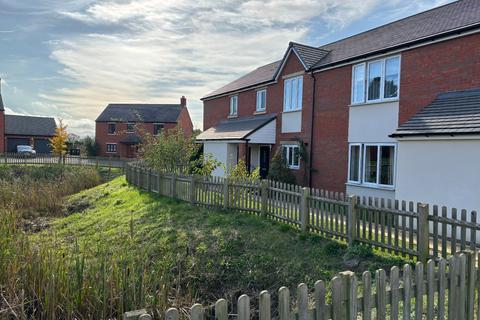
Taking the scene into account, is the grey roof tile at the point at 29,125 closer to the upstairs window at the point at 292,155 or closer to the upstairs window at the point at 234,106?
the upstairs window at the point at 234,106

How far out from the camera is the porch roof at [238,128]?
21.0 m

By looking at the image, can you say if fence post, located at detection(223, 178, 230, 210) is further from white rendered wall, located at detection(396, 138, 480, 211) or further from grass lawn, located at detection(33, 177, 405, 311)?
white rendered wall, located at detection(396, 138, 480, 211)

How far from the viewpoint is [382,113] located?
14.7 metres

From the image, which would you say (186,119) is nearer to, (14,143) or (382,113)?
(14,143)

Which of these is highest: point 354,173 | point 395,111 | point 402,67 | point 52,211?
point 402,67

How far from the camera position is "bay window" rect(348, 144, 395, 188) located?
14.3 metres

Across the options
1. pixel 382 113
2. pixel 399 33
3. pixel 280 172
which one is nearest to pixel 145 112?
pixel 280 172

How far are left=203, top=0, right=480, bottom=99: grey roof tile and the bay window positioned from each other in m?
3.74

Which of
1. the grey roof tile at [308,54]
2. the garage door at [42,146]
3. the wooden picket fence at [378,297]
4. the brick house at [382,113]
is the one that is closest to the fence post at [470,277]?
the wooden picket fence at [378,297]

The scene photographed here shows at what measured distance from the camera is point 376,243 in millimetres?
8508

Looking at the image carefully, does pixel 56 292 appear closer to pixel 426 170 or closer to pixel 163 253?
pixel 163 253

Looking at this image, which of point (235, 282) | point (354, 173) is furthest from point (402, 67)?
point (235, 282)

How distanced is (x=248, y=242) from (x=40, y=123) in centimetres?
6221

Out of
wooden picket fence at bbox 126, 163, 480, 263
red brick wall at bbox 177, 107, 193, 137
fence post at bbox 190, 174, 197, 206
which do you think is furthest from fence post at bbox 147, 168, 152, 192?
red brick wall at bbox 177, 107, 193, 137
